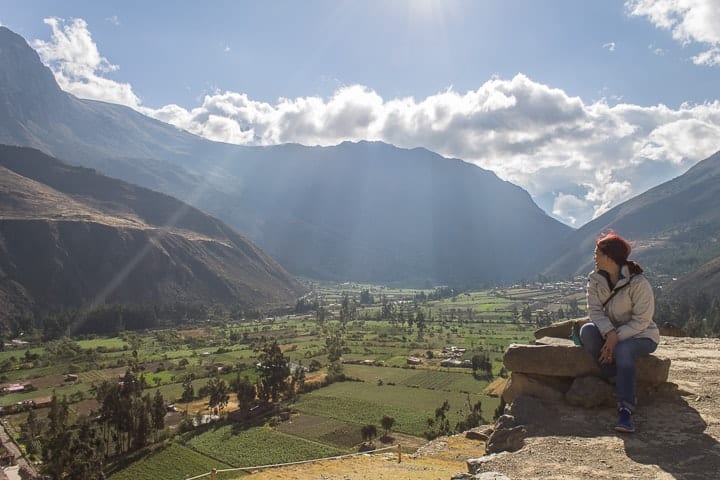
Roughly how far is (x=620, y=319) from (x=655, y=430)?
1978 millimetres

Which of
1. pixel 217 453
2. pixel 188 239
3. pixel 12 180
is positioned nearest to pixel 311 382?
pixel 217 453

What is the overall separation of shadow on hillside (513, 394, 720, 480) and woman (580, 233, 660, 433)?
474mm

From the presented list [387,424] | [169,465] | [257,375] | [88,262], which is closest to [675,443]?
[387,424]

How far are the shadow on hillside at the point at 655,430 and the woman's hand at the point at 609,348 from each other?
43.9 inches

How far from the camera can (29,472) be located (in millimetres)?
43125

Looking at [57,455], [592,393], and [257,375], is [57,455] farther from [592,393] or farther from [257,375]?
[592,393]

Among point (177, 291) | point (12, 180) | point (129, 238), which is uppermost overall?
point (12, 180)

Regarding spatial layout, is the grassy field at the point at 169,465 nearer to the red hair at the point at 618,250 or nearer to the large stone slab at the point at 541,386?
the large stone slab at the point at 541,386

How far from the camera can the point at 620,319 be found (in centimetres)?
899

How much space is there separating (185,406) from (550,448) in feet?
212

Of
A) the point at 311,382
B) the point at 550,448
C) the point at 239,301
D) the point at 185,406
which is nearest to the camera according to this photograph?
the point at 550,448

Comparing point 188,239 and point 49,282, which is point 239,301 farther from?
point 49,282

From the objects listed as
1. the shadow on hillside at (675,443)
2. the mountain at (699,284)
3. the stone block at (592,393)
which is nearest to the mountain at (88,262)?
the mountain at (699,284)

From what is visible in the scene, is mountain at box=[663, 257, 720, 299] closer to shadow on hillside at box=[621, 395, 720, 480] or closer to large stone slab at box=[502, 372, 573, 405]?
large stone slab at box=[502, 372, 573, 405]
